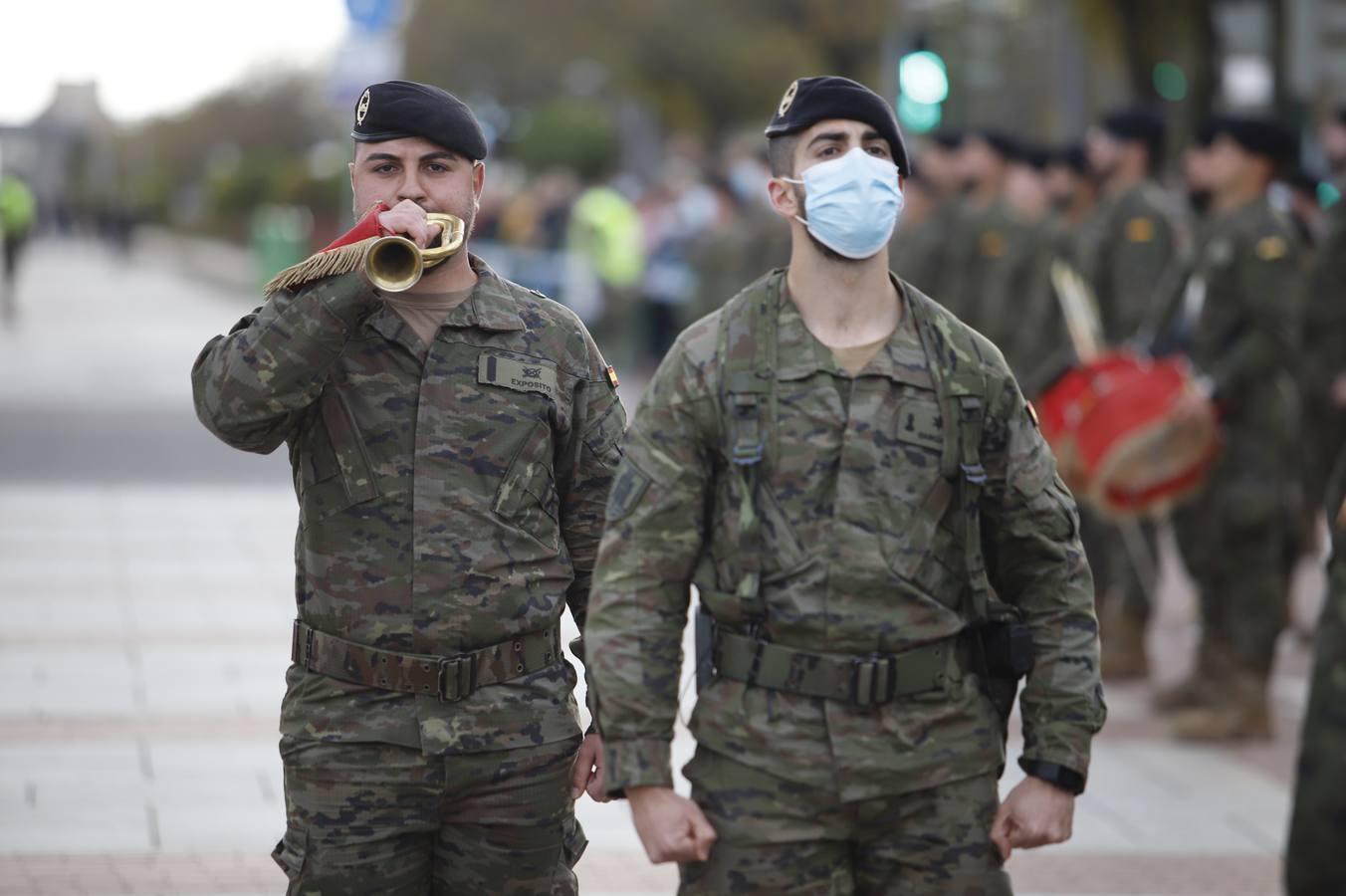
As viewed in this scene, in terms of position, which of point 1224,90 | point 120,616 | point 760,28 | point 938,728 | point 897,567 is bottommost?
point 120,616

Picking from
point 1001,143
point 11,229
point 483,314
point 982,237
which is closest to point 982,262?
point 982,237

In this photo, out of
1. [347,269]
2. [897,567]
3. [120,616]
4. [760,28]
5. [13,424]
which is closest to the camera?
→ [897,567]

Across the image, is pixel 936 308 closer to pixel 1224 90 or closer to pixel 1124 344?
pixel 1124 344

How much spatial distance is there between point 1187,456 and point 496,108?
53.8 meters

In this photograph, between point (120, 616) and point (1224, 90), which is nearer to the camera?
point (120, 616)

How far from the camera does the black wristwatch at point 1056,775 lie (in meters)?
3.62

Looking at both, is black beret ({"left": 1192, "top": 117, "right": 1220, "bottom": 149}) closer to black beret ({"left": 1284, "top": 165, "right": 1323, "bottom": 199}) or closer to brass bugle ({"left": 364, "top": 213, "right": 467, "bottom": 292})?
black beret ({"left": 1284, "top": 165, "right": 1323, "bottom": 199})

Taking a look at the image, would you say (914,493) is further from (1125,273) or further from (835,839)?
(1125,273)

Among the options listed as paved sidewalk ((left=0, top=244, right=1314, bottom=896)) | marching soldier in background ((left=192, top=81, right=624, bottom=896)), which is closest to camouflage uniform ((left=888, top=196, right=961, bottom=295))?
paved sidewalk ((left=0, top=244, right=1314, bottom=896))

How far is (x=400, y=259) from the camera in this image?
388cm

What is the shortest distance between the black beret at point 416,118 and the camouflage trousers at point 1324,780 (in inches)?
73.5

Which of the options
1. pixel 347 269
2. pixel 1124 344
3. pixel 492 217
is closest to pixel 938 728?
pixel 347 269

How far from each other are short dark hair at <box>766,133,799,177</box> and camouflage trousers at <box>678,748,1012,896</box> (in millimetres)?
1018

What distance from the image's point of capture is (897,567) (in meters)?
3.55
